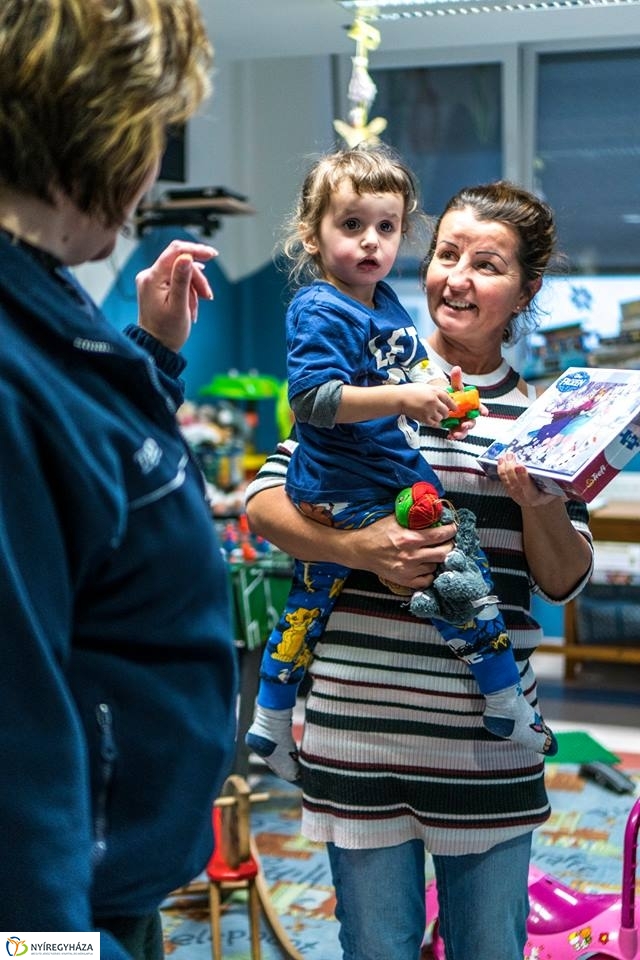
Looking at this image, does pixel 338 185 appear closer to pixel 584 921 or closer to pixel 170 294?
pixel 170 294

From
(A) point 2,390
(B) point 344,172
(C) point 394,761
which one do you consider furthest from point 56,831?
(B) point 344,172

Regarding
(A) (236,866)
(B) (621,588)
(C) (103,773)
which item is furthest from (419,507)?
(B) (621,588)

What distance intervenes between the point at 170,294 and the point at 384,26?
310cm

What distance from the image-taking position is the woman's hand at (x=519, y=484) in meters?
1.57

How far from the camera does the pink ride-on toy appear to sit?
203 cm

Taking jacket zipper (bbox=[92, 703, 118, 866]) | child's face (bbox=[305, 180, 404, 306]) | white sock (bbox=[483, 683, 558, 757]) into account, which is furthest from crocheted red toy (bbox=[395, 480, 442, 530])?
jacket zipper (bbox=[92, 703, 118, 866])

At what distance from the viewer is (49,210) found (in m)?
0.86

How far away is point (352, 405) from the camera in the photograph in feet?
5.36

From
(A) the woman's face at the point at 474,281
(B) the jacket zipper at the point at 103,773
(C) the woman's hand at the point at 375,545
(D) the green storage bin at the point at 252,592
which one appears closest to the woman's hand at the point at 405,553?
(C) the woman's hand at the point at 375,545

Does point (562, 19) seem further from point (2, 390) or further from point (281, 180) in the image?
point (2, 390)

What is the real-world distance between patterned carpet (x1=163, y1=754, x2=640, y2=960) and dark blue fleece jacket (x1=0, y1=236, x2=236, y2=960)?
2053mm

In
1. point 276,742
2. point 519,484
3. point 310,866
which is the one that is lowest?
point 310,866

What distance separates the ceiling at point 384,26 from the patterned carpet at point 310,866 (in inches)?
93.7

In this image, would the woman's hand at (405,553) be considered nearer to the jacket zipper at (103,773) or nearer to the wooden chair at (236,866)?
the jacket zipper at (103,773)
